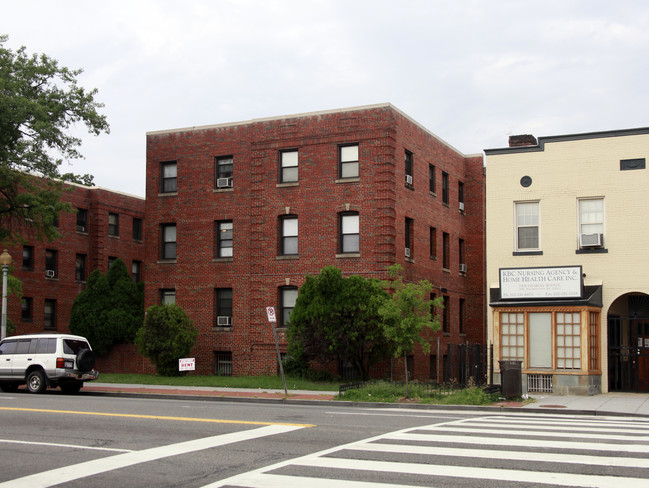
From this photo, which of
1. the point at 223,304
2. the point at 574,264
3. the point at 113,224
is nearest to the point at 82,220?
the point at 113,224

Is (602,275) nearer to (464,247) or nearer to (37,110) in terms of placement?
(464,247)

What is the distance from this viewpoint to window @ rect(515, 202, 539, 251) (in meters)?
27.2

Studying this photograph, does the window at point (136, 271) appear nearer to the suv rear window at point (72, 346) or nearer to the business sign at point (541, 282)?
the suv rear window at point (72, 346)

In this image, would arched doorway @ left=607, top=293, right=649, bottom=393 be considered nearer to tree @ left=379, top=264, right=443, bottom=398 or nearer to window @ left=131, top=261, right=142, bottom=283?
tree @ left=379, top=264, right=443, bottom=398

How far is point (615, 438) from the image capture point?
12.7 metres

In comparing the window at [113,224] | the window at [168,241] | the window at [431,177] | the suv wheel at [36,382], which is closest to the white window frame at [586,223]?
the window at [431,177]

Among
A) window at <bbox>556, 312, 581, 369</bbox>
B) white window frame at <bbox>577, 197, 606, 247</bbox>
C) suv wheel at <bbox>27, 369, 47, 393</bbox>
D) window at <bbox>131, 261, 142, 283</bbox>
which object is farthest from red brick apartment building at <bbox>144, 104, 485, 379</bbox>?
window at <bbox>131, 261, 142, 283</bbox>

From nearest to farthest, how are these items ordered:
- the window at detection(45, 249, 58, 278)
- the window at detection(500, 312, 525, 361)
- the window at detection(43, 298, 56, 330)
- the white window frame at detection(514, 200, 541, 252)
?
the window at detection(500, 312, 525, 361)
the white window frame at detection(514, 200, 541, 252)
the window at detection(43, 298, 56, 330)
the window at detection(45, 249, 58, 278)

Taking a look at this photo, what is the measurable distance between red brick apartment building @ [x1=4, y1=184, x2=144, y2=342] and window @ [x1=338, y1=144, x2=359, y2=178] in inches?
661

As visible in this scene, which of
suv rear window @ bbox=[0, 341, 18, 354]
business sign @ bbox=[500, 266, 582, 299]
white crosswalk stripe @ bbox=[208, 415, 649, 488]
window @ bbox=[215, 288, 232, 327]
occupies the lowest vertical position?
white crosswalk stripe @ bbox=[208, 415, 649, 488]

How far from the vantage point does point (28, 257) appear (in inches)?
1638

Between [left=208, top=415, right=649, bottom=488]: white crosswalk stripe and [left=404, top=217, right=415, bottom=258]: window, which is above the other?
[left=404, top=217, right=415, bottom=258]: window

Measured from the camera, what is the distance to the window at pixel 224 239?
34.0 meters

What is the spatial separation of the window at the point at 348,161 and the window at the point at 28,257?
1927cm
